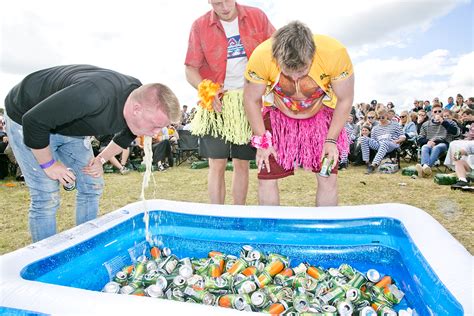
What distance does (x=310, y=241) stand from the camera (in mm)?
2586

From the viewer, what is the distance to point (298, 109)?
9.39ft

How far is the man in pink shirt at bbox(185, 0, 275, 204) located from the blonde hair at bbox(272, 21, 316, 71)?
0.82 m

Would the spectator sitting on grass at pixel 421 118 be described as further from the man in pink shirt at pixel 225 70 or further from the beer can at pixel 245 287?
the beer can at pixel 245 287

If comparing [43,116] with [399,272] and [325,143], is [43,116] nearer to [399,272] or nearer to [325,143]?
[325,143]

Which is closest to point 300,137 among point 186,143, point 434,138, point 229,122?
point 229,122

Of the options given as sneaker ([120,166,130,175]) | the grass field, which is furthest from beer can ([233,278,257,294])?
sneaker ([120,166,130,175])

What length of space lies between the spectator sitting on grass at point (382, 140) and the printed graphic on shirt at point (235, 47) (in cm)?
516

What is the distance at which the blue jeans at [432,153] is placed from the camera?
742 cm

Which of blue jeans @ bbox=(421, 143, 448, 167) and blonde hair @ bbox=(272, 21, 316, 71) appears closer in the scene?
blonde hair @ bbox=(272, 21, 316, 71)

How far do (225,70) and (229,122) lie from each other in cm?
42

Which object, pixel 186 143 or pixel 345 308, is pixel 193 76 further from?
pixel 186 143

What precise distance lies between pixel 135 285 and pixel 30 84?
51.7 inches

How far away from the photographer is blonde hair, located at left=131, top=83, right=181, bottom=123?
2.00m

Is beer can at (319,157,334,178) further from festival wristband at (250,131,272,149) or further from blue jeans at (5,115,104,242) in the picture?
blue jeans at (5,115,104,242)
